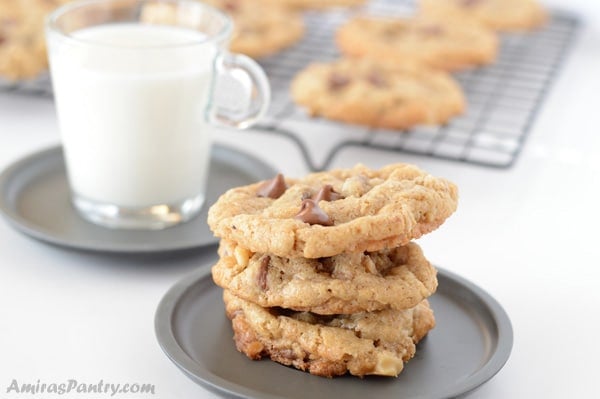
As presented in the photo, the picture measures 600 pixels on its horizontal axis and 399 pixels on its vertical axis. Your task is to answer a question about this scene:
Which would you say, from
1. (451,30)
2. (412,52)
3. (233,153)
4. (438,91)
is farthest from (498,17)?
(233,153)

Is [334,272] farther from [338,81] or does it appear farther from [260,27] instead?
[260,27]

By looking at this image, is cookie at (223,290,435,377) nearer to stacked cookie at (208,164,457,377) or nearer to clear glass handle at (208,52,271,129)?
stacked cookie at (208,164,457,377)

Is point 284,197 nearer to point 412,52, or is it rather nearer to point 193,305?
point 193,305

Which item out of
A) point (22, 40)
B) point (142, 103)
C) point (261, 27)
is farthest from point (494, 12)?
point (142, 103)

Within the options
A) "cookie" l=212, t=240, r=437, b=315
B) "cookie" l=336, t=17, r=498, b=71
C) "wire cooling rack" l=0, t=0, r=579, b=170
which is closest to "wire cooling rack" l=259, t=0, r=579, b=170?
"wire cooling rack" l=0, t=0, r=579, b=170

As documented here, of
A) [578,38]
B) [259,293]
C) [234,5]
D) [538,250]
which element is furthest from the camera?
[578,38]
